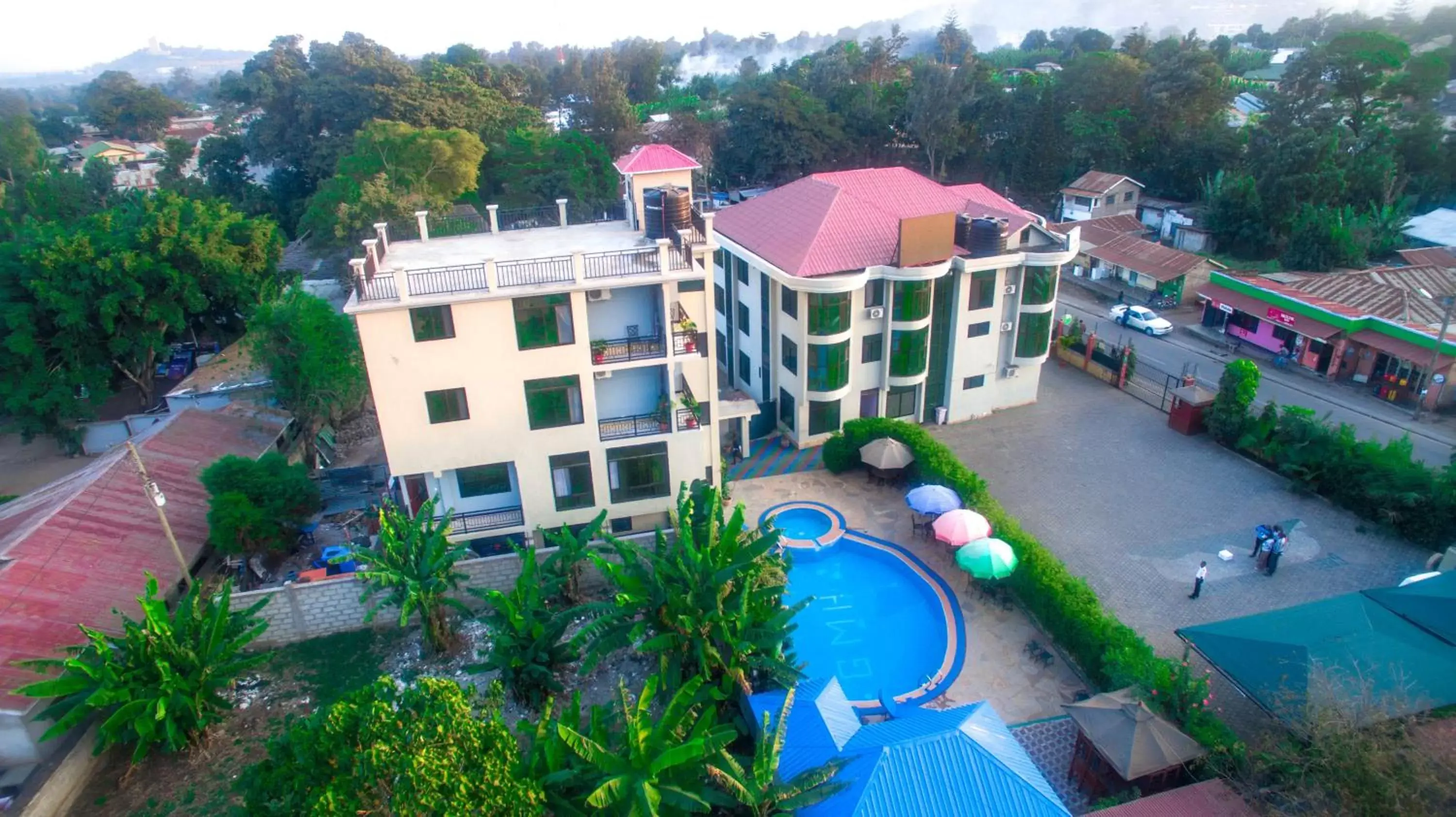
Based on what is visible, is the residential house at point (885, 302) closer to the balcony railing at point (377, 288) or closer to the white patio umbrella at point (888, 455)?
the white patio umbrella at point (888, 455)

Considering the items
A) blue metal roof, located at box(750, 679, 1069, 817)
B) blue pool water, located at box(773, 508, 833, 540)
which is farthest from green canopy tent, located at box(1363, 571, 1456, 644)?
blue pool water, located at box(773, 508, 833, 540)

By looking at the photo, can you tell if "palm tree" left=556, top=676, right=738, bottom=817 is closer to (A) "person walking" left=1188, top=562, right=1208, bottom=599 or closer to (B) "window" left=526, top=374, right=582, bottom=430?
(B) "window" left=526, top=374, right=582, bottom=430

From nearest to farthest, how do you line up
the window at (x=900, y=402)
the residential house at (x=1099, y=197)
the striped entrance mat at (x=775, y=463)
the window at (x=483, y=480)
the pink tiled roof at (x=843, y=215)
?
the window at (x=483, y=480), the striped entrance mat at (x=775, y=463), the pink tiled roof at (x=843, y=215), the window at (x=900, y=402), the residential house at (x=1099, y=197)

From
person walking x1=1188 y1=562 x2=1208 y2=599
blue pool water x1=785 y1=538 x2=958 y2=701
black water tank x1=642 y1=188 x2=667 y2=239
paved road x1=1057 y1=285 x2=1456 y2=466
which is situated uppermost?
black water tank x1=642 y1=188 x2=667 y2=239

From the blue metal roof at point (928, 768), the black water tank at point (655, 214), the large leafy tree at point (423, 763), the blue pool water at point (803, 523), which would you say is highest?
the black water tank at point (655, 214)

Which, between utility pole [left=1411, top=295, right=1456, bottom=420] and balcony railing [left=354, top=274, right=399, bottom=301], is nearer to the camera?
balcony railing [left=354, top=274, right=399, bottom=301]

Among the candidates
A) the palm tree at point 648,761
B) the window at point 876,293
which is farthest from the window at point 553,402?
the window at point 876,293

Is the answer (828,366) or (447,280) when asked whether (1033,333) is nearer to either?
(828,366)
